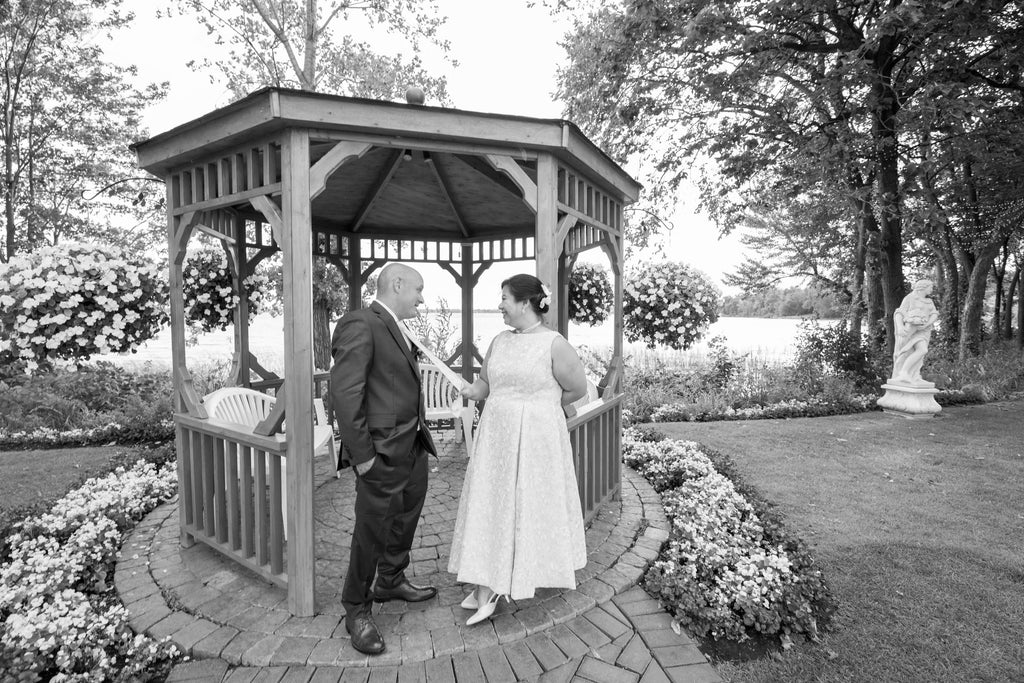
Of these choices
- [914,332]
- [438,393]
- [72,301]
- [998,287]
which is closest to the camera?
[72,301]

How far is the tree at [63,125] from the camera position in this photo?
33.5 ft

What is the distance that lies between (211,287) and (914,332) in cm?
1056

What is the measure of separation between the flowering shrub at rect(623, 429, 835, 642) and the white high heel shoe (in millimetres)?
1019

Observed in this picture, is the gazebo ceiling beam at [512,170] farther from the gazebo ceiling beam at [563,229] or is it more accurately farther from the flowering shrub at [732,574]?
the flowering shrub at [732,574]

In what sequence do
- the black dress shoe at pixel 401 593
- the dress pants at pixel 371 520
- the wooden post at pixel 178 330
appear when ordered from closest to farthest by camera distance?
the dress pants at pixel 371 520 → the black dress shoe at pixel 401 593 → the wooden post at pixel 178 330

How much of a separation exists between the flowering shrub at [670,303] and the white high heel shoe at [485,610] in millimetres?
6240

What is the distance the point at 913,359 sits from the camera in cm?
878

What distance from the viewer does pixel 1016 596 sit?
10.4ft

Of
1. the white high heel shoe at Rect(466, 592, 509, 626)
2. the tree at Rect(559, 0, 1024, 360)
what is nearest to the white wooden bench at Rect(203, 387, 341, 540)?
the white high heel shoe at Rect(466, 592, 509, 626)

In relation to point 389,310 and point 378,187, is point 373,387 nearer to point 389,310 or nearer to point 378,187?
point 389,310

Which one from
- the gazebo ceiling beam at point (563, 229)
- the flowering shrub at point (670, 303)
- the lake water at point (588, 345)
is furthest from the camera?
the lake water at point (588, 345)

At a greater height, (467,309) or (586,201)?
(586,201)

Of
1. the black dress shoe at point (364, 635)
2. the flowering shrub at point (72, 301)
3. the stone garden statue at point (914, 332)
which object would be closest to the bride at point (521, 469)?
the black dress shoe at point (364, 635)

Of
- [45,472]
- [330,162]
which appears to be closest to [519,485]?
[330,162]
